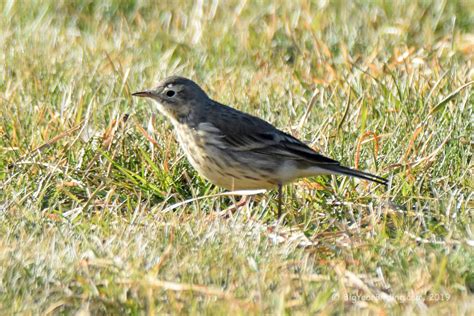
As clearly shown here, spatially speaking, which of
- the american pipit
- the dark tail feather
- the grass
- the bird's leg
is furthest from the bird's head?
the dark tail feather

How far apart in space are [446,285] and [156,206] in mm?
1781

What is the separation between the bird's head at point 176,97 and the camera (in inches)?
245

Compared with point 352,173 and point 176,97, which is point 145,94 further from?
point 352,173

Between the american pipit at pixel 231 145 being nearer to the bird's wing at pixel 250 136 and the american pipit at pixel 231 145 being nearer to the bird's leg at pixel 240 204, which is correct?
the bird's wing at pixel 250 136

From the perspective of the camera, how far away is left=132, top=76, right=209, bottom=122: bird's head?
6.23 m

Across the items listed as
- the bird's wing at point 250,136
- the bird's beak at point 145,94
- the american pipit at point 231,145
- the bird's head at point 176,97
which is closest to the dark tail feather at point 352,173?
the american pipit at point 231,145

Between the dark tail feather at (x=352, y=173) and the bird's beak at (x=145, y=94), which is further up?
the dark tail feather at (x=352, y=173)

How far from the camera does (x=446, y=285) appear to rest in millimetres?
4293

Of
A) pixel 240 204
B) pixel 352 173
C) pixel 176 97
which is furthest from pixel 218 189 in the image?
pixel 352 173

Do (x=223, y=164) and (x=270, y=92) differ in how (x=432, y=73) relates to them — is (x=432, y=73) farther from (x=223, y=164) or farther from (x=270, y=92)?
(x=223, y=164)

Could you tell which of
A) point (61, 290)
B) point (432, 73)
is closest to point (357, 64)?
point (432, 73)

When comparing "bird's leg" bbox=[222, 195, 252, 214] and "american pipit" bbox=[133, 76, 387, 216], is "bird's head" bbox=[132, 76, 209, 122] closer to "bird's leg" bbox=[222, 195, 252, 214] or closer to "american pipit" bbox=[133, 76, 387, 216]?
"american pipit" bbox=[133, 76, 387, 216]

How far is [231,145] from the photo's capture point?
6004 mm

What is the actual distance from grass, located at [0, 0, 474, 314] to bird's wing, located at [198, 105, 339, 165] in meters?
0.23
